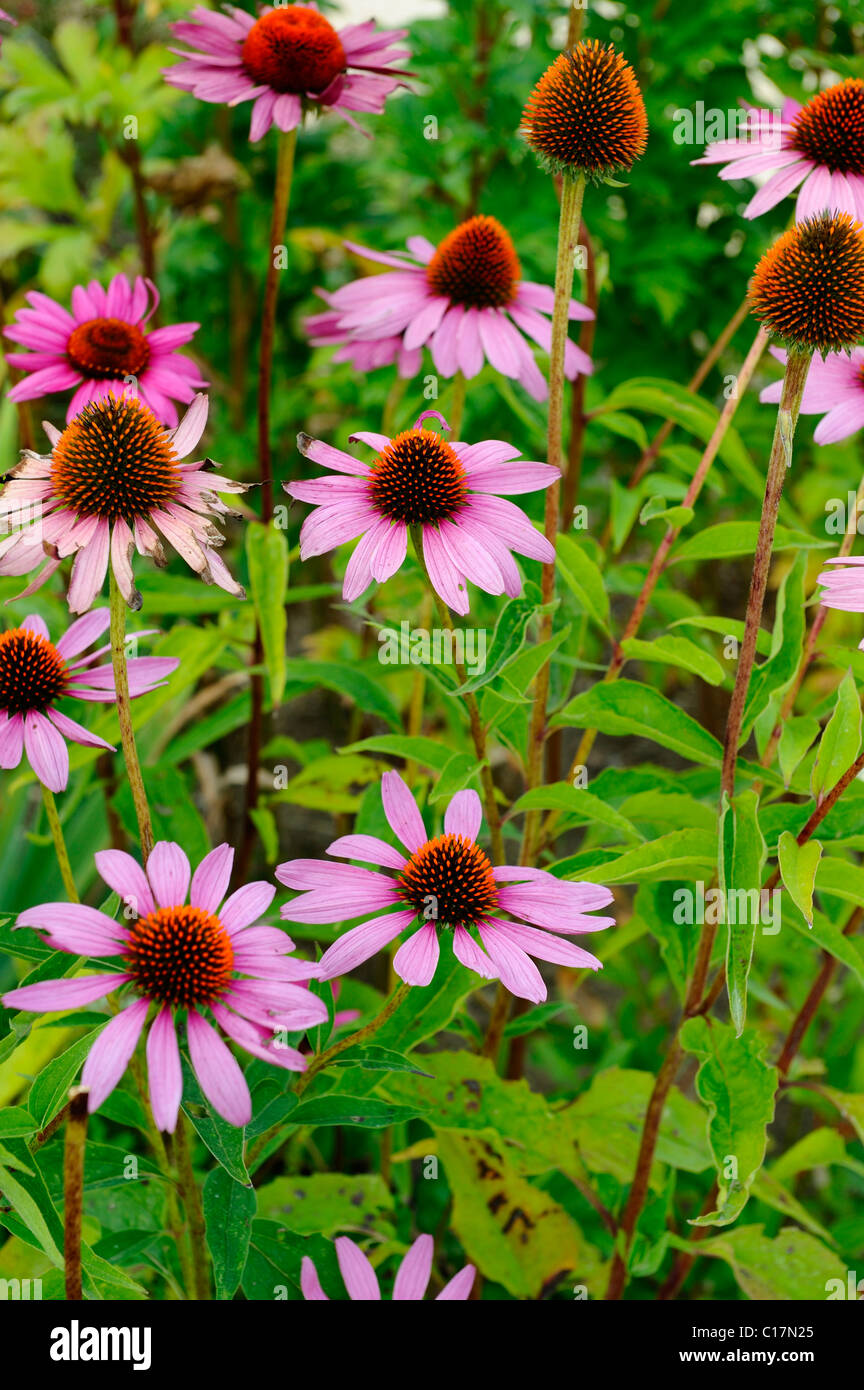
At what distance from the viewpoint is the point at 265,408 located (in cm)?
96

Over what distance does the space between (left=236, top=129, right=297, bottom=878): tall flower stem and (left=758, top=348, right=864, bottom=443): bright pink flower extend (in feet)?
1.24

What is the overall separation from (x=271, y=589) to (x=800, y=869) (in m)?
0.45

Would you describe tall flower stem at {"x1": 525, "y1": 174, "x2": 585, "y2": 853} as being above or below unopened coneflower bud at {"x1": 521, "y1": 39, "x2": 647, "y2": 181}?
below

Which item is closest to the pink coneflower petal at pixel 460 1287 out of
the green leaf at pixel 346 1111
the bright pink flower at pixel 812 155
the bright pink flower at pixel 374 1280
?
the bright pink flower at pixel 374 1280

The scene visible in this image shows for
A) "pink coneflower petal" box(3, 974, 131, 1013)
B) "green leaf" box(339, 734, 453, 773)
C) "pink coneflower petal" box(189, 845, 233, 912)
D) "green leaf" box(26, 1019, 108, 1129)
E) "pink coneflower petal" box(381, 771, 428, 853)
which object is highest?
"green leaf" box(339, 734, 453, 773)

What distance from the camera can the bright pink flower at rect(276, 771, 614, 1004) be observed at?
57 cm

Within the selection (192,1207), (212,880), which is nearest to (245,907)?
(212,880)

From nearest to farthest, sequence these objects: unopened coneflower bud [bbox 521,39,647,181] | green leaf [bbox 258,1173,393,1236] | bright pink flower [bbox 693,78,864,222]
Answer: unopened coneflower bud [bbox 521,39,647,181] → bright pink flower [bbox 693,78,864,222] → green leaf [bbox 258,1173,393,1236]

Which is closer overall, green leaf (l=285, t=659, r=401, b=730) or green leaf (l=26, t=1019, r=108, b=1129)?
green leaf (l=26, t=1019, r=108, b=1129)

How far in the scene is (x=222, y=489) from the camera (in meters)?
0.61

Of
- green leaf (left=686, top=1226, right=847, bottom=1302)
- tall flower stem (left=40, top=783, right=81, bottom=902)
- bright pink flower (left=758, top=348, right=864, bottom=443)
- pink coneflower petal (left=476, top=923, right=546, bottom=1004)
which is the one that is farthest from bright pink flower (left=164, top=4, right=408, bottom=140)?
green leaf (left=686, top=1226, right=847, bottom=1302)

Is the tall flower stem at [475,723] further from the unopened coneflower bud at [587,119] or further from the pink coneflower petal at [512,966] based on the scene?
the unopened coneflower bud at [587,119]

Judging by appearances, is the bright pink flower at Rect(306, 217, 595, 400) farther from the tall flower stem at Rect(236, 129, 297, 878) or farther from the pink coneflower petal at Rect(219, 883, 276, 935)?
the pink coneflower petal at Rect(219, 883, 276, 935)
